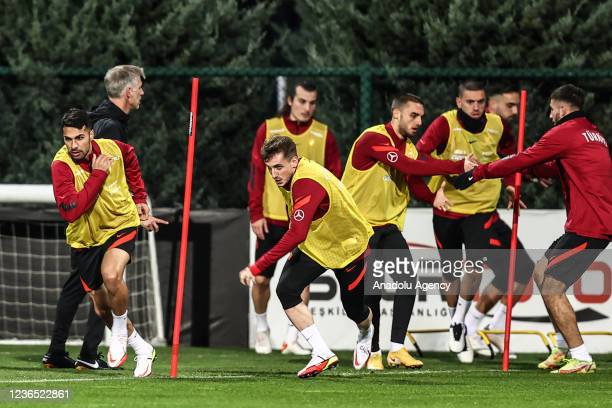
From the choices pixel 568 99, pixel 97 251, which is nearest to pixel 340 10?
pixel 568 99

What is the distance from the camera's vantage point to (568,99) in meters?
10.8

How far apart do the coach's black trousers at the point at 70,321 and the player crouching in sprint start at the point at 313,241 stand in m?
1.67

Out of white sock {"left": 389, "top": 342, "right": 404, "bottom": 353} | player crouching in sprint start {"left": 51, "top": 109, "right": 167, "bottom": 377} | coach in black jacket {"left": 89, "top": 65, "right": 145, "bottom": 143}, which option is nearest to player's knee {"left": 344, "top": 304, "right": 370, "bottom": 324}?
white sock {"left": 389, "top": 342, "right": 404, "bottom": 353}

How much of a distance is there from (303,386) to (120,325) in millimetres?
1662

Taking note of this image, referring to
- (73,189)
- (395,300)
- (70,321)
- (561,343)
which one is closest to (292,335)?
(395,300)

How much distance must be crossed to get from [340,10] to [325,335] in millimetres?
3289

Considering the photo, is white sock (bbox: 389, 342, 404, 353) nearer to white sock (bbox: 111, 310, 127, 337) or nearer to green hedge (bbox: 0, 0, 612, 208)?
white sock (bbox: 111, 310, 127, 337)

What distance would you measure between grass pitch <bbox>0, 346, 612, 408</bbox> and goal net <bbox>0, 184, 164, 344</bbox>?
5.64 feet

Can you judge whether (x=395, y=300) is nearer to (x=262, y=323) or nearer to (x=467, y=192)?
(x=467, y=192)

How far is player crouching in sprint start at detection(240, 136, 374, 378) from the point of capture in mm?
9703

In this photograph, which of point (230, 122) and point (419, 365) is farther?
point (230, 122)

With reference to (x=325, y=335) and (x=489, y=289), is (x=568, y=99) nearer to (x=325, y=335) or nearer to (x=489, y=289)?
(x=489, y=289)

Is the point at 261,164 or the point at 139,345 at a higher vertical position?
the point at 261,164

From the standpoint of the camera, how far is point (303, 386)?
9422 millimetres
